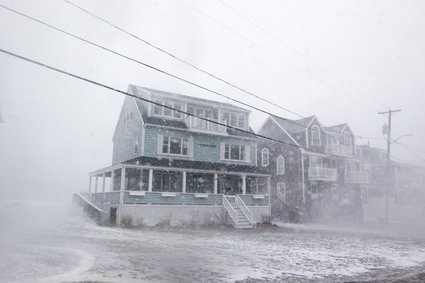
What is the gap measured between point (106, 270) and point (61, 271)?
40.7 inches

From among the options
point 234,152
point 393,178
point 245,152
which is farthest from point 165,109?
point 393,178

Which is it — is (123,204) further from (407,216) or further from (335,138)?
(407,216)

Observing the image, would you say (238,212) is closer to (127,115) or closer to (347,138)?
(127,115)

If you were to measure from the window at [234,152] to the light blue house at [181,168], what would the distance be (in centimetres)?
9

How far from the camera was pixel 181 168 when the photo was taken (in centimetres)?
2586

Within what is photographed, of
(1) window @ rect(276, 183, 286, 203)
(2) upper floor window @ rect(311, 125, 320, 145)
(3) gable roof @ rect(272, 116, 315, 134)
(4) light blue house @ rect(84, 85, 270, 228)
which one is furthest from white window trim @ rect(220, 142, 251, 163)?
(2) upper floor window @ rect(311, 125, 320, 145)

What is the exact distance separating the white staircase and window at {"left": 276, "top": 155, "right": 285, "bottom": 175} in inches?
415

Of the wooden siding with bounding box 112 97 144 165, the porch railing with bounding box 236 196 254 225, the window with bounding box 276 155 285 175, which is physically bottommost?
the porch railing with bounding box 236 196 254 225

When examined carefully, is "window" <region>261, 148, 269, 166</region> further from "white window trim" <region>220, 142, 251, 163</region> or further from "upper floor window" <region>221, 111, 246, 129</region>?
"upper floor window" <region>221, 111, 246, 129</region>

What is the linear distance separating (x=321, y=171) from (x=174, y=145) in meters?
15.9

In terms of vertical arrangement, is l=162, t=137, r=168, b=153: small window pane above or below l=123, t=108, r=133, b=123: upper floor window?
below

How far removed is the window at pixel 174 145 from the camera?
27953 mm

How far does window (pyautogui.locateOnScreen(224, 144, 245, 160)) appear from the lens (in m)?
30.9

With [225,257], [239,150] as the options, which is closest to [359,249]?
[225,257]
